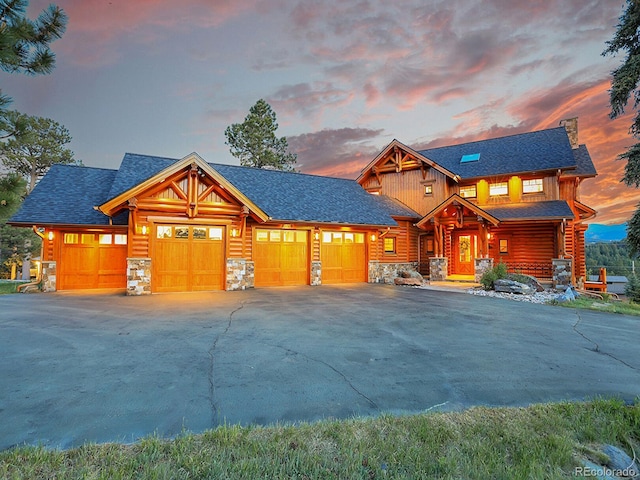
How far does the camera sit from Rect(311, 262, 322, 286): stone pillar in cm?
1466

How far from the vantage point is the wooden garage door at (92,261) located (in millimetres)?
12609

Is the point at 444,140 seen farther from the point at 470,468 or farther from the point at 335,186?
the point at 470,468

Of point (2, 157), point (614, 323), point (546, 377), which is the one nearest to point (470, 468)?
point (546, 377)

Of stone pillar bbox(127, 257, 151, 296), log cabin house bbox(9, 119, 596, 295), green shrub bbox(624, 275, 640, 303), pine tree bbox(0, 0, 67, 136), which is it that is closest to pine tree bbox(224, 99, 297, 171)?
log cabin house bbox(9, 119, 596, 295)

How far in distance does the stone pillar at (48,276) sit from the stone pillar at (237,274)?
7110mm

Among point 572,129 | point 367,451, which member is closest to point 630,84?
point 367,451

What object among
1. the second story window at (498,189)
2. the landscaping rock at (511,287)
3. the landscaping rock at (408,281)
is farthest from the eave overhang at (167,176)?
the second story window at (498,189)

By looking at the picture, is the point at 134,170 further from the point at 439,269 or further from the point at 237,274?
the point at 439,269

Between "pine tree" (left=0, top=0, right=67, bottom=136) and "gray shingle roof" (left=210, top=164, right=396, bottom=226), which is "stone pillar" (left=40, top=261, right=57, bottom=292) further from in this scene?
"pine tree" (left=0, top=0, right=67, bottom=136)

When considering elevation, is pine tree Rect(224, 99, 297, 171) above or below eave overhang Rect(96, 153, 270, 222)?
above

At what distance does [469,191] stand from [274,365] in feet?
61.4

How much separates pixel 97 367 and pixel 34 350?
1.80m

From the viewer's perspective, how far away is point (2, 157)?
22.4m

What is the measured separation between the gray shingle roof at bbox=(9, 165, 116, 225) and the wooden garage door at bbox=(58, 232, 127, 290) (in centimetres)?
78
